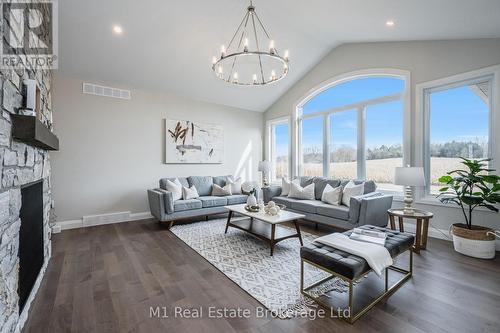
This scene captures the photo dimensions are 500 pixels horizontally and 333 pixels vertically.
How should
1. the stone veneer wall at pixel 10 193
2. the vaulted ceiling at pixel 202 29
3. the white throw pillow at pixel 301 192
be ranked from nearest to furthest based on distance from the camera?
the stone veneer wall at pixel 10 193
the vaulted ceiling at pixel 202 29
the white throw pillow at pixel 301 192

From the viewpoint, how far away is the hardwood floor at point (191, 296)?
1790 mm

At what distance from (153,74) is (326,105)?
386 cm

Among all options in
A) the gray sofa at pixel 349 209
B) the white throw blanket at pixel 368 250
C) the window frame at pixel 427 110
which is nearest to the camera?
the white throw blanket at pixel 368 250

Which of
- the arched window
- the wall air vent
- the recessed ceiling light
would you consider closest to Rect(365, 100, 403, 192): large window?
the arched window

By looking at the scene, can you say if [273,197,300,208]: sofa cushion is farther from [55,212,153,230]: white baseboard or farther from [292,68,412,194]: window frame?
[55,212,153,230]: white baseboard

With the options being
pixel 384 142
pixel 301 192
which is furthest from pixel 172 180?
pixel 384 142

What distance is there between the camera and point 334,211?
392 centimetres

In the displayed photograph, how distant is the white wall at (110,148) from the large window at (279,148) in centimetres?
201

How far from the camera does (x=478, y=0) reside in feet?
8.34

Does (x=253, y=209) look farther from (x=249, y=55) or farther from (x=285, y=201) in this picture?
(x=249, y=55)

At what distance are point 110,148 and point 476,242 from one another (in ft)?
20.1

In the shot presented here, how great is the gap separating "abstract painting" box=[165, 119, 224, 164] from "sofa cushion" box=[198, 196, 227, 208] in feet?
4.21

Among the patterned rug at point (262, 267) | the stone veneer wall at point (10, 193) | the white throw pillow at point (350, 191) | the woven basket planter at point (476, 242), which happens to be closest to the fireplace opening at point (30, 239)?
the stone veneer wall at point (10, 193)

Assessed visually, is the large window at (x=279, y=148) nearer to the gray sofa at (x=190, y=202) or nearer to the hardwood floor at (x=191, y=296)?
the gray sofa at (x=190, y=202)
